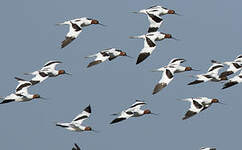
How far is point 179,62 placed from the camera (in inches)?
3415

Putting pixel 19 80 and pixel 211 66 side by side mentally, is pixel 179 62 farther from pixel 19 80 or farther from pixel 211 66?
pixel 19 80

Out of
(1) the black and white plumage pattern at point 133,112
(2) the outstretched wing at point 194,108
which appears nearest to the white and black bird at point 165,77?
(2) the outstretched wing at point 194,108

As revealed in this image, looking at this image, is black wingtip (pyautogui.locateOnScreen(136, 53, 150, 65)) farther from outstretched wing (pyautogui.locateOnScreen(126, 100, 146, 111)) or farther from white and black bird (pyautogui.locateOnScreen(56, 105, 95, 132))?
white and black bird (pyautogui.locateOnScreen(56, 105, 95, 132))

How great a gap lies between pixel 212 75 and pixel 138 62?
8063 mm

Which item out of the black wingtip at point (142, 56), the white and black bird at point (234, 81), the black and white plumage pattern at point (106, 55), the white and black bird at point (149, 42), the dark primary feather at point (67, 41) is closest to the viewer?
the black wingtip at point (142, 56)

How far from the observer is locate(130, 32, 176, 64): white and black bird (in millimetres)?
81812

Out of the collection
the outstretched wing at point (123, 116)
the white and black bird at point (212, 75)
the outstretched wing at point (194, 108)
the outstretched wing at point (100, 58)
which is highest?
the outstretched wing at point (100, 58)

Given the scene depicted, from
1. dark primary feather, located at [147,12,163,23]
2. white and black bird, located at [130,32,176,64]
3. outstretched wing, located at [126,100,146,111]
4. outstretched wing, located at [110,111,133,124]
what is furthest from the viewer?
dark primary feather, located at [147,12,163,23]

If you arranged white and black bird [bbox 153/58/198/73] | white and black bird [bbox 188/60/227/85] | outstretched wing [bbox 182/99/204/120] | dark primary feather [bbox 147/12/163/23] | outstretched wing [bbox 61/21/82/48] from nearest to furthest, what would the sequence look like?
1. outstretched wing [bbox 182/99/204/120]
2. outstretched wing [bbox 61/21/82/48]
3. white and black bird [bbox 188/60/227/85]
4. white and black bird [bbox 153/58/198/73]
5. dark primary feather [bbox 147/12/163/23]

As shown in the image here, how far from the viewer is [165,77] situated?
81688 millimetres

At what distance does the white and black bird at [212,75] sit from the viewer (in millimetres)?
84387

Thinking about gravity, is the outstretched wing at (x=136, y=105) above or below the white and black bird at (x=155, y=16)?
below

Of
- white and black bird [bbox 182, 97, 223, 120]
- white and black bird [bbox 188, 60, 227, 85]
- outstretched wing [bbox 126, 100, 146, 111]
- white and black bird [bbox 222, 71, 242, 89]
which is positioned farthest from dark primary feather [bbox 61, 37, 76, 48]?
white and black bird [bbox 222, 71, 242, 89]

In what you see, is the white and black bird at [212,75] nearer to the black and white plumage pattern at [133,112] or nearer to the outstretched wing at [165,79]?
the outstretched wing at [165,79]
